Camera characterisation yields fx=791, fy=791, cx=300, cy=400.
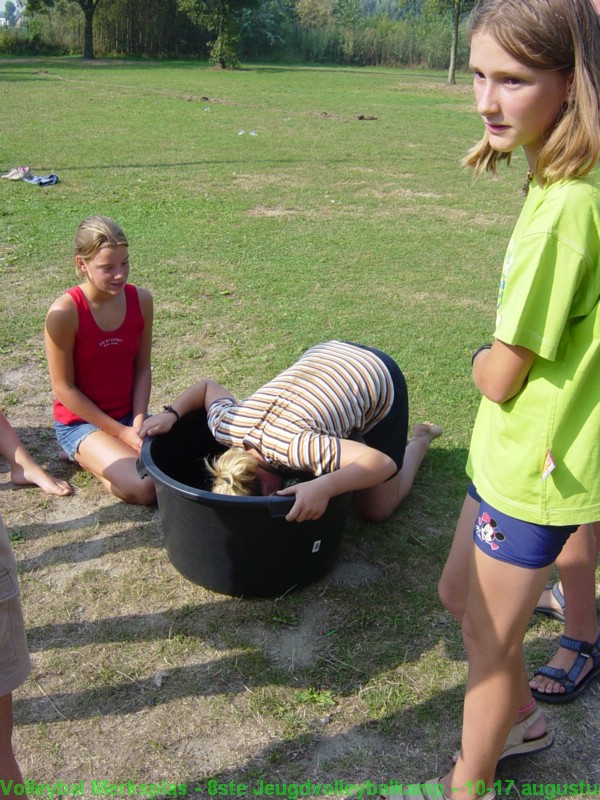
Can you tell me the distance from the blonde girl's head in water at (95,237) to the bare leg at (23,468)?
2.62ft

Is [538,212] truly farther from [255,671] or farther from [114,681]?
[114,681]

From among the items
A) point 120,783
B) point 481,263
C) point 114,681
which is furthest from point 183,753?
point 481,263

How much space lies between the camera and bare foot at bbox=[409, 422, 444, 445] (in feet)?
11.8

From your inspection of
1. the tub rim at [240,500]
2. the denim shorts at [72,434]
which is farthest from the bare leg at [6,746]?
the denim shorts at [72,434]

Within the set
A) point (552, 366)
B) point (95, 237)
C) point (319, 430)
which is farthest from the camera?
point (95, 237)

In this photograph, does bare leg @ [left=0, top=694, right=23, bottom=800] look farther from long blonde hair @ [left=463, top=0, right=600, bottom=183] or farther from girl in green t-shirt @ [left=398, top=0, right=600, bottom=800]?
long blonde hair @ [left=463, top=0, right=600, bottom=183]

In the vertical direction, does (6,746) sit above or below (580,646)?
above

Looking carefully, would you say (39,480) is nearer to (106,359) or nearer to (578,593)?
(106,359)

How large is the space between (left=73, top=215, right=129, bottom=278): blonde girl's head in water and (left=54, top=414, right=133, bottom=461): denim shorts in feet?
2.39

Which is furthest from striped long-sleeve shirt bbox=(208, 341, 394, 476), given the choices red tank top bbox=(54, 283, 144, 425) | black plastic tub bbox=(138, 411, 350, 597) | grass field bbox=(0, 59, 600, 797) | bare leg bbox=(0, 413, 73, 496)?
bare leg bbox=(0, 413, 73, 496)

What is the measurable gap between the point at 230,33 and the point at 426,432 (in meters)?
32.5

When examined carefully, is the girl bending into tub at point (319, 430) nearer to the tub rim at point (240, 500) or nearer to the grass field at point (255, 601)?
the tub rim at point (240, 500)

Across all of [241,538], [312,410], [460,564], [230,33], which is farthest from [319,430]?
[230,33]

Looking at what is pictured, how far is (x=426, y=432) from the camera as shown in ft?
11.9
